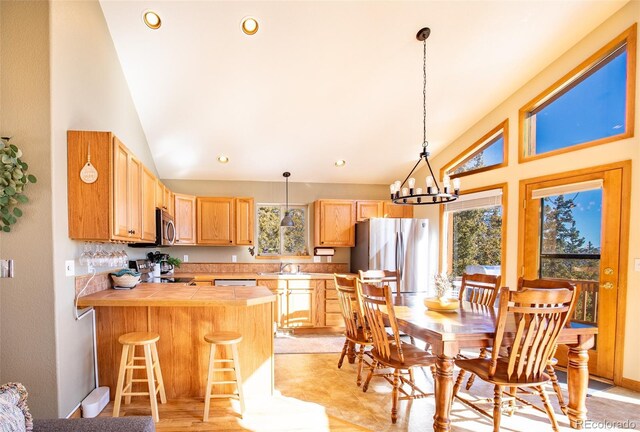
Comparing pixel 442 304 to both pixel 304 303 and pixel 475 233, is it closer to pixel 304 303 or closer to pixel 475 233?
pixel 475 233

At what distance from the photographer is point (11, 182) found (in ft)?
6.78

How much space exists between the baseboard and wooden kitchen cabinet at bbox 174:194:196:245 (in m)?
5.14

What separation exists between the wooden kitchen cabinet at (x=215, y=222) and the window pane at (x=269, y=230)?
605 mm

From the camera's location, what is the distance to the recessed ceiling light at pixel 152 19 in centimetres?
291

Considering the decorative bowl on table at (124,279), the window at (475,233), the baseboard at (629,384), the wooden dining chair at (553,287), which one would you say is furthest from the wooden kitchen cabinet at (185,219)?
the baseboard at (629,384)

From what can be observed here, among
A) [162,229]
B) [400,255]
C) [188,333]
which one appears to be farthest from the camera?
[400,255]

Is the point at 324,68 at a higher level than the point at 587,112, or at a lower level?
higher

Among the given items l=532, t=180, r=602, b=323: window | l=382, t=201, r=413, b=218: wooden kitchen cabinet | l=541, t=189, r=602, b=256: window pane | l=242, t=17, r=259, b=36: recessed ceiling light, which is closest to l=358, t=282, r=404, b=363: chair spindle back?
l=532, t=180, r=602, b=323: window

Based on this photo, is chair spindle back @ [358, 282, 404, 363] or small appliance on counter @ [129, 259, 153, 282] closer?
chair spindle back @ [358, 282, 404, 363]

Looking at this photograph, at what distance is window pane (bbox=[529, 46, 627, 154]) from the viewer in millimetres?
3262

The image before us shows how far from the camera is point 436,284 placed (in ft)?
9.27

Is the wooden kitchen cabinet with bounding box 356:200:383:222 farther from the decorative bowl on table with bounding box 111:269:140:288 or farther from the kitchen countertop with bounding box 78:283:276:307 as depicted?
the decorative bowl on table with bounding box 111:269:140:288

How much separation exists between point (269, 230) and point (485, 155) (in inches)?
136

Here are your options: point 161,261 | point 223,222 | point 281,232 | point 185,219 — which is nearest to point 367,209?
point 281,232
